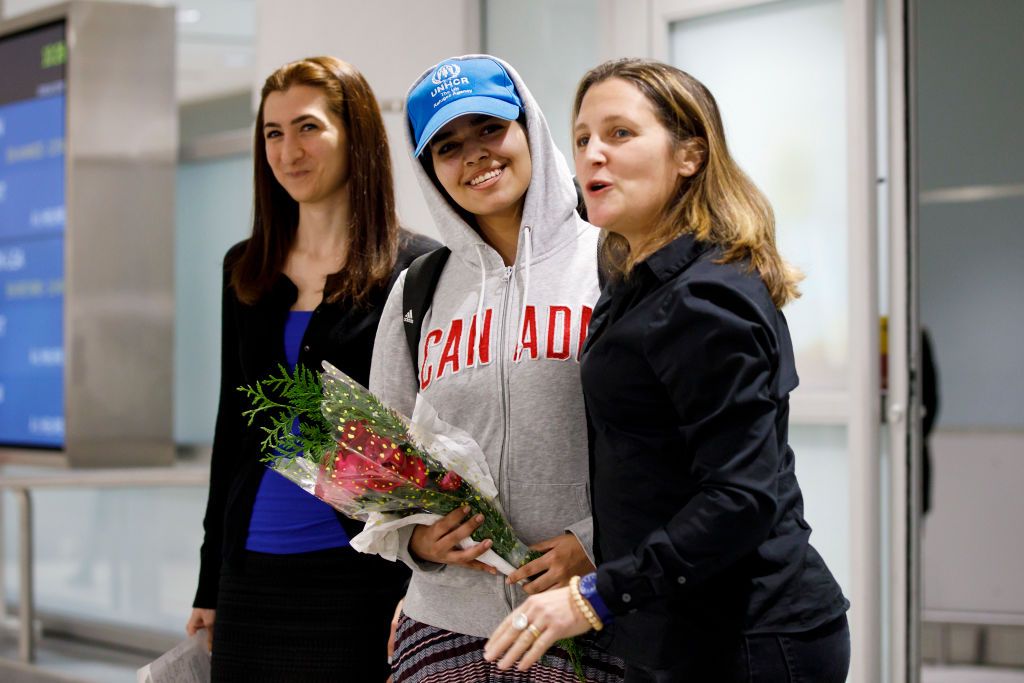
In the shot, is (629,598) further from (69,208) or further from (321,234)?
(69,208)

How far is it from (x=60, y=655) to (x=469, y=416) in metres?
3.45

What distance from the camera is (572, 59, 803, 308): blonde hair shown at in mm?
1467

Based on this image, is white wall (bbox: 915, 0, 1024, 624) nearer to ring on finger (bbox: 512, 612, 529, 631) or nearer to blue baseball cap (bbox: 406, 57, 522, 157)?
blue baseball cap (bbox: 406, 57, 522, 157)

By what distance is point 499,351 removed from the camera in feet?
5.69

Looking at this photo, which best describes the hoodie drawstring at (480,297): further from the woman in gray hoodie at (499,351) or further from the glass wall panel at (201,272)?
the glass wall panel at (201,272)

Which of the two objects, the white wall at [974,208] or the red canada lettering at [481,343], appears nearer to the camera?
the red canada lettering at [481,343]

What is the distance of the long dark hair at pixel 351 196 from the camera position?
221 cm

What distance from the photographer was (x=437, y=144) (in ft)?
5.95

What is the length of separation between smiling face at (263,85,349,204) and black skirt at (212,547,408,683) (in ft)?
2.39

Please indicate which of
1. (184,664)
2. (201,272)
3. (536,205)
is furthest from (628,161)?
(201,272)

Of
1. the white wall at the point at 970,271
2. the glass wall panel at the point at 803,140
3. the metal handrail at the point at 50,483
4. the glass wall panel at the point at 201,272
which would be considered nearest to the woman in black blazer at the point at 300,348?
the glass wall panel at the point at 803,140

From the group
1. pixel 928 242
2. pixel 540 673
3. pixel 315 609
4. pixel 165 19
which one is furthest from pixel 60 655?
pixel 928 242

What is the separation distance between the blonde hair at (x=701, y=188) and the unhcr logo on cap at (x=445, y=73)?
0.28 meters

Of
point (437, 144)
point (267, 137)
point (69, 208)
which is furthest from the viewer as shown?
point (69, 208)
